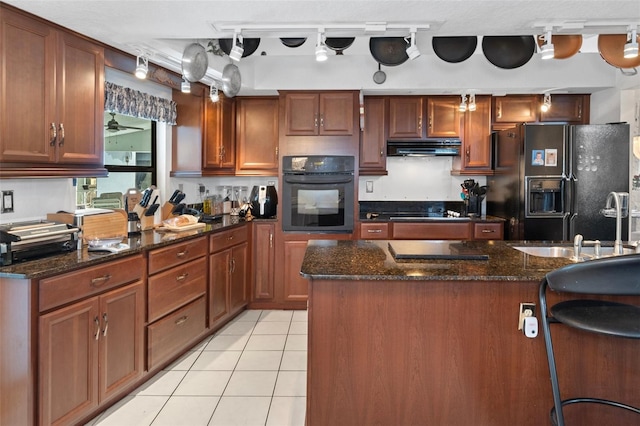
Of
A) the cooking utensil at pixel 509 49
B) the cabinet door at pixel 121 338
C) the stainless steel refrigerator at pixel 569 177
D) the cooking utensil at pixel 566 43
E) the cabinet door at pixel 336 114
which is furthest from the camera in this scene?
the cabinet door at pixel 336 114

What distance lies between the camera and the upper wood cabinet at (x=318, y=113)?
164 inches

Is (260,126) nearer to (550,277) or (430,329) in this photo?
(430,329)

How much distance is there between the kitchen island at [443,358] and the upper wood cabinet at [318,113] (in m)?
2.50

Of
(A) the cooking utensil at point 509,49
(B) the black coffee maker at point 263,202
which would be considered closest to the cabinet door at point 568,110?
(A) the cooking utensil at point 509,49

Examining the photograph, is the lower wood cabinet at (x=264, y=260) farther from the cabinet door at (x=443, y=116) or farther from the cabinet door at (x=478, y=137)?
the cabinet door at (x=478, y=137)

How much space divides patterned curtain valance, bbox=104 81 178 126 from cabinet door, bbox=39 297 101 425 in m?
1.56

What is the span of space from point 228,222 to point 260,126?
3.72 ft

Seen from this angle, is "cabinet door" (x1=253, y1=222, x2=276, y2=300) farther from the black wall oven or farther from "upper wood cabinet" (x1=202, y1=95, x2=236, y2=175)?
"upper wood cabinet" (x1=202, y1=95, x2=236, y2=175)

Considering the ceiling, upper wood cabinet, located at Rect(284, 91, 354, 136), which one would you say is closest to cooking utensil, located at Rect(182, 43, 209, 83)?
the ceiling

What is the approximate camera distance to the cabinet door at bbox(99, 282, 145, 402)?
2283 mm

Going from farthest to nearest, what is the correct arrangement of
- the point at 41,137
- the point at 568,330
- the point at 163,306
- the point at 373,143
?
the point at 373,143
the point at 163,306
the point at 41,137
the point at 568,330

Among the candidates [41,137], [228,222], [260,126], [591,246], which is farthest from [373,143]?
[41,137]

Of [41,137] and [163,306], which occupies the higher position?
[41,137]

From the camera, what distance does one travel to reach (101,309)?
224 centimetres
